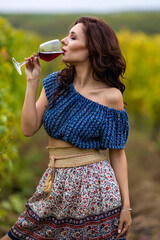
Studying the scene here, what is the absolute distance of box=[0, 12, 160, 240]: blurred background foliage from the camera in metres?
3.90

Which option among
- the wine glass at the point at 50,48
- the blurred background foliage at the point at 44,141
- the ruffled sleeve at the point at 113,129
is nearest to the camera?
the wine glass at the point at 50,48

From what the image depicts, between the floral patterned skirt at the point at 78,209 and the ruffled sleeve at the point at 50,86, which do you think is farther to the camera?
the ruffled sleeve at the point at 50,86

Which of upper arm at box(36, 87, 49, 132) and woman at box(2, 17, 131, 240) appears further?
upper arm at box(36, 87, 49, 132)

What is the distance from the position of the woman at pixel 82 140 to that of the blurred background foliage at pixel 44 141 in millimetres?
253

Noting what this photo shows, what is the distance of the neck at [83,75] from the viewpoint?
8.21ft

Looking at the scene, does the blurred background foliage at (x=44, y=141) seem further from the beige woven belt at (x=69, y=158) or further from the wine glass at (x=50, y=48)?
the beige woven belt at (x=69, y=158)

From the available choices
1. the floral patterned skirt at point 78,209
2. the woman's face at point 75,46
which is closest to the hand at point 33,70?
the woman's face at point 75,46

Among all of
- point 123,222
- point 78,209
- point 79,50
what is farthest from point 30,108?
point 123,222

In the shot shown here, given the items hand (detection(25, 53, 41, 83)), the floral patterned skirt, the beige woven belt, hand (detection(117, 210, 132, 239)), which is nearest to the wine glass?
hand (detection(25, 53, 41, 83))

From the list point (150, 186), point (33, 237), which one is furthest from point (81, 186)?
point (150, 186)

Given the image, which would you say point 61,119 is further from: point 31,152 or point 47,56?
point 31,152

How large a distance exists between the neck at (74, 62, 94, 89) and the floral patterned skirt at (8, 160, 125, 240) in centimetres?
51

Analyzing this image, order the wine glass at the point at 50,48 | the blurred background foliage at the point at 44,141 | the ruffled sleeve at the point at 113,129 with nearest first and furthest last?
the wine glass at the point at 50,48 < the ruffled sleeve at the point at 113,129 < the blurred background foliage at the point at 44,141

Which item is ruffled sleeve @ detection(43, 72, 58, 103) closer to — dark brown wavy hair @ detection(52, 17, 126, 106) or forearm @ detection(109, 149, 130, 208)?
dark brown wavy hair @ detection(52, 17, 126, 106)
